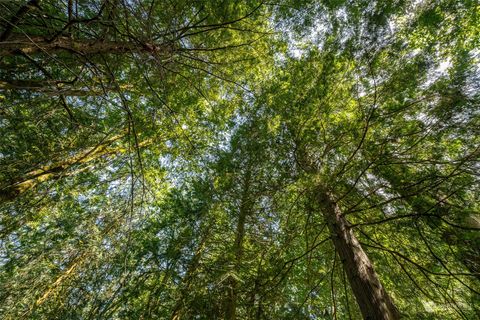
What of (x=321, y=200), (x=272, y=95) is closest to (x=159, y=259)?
(x=321, y=200)

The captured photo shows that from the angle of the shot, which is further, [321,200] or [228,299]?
[321,200]

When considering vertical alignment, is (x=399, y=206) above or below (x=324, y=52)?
below

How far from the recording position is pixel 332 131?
3111 mm

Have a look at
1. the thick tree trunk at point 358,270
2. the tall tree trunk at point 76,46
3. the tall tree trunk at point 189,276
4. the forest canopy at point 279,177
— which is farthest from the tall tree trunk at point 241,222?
the tall tree trunk at point 76,46

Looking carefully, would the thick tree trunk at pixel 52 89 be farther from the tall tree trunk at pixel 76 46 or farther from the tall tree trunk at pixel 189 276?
the tall tree trunk at pixel 189 276

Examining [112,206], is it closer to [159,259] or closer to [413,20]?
[159,259]

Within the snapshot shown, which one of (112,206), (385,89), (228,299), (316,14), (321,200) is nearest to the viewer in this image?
(228,299)

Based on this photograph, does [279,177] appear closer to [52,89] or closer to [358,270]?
[358,270]

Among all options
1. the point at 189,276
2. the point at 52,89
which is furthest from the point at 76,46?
the point at 189,276

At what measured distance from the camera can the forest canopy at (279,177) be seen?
7.55 ft

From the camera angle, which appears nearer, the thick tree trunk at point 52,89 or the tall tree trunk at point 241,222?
the thick tree trunk at point 52,89

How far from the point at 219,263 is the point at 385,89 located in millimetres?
2993

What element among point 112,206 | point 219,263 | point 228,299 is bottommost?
point 228,299

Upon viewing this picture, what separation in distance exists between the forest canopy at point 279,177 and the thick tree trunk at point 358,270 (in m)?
0.01
